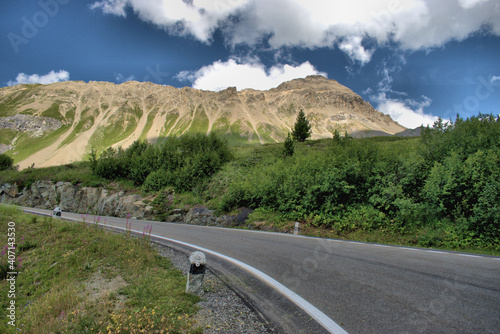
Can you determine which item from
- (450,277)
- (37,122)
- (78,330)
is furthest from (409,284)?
(37,122)

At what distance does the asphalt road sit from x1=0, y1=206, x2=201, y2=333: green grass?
6.06 feet

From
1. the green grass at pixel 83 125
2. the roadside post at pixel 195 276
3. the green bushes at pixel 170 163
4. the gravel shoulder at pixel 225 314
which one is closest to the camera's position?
the gravel shoulder at pixel 225 314

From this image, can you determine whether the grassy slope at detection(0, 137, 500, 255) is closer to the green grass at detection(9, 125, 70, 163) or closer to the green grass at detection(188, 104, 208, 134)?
the green grass at detection(9, 125, 70, 163)

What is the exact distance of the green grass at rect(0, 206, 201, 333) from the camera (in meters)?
3.04

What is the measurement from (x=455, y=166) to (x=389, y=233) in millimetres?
3384

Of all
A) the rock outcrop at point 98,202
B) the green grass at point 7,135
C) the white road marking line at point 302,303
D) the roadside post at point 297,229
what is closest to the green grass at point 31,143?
the green grass at point 7,135

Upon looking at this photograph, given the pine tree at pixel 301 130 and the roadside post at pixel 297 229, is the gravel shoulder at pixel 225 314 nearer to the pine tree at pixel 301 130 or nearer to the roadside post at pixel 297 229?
the roadside post at pixel 297 229

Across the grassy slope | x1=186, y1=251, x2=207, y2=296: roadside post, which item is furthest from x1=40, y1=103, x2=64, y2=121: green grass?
x1=186, y1=251, x2=207, y2=296: roadside post

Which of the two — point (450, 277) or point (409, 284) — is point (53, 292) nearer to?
point (409, 284)

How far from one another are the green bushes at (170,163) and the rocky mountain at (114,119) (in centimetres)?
8442

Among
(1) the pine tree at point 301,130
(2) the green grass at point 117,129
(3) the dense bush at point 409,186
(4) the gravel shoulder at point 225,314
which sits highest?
(2) the green grass at point 117,129

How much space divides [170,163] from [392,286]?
21481 millimetres

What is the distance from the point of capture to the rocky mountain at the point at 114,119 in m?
123

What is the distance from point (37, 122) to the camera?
137 metres
